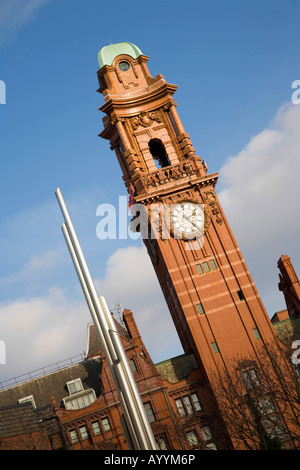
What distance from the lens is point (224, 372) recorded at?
137 feet

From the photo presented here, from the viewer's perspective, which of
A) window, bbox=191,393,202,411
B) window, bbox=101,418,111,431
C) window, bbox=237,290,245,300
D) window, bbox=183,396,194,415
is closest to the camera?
window, bbox=101,418,111,431

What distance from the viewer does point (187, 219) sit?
155 feet

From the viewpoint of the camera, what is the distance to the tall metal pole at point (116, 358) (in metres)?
10.6

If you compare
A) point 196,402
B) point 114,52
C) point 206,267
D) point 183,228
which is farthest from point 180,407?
point 114,52

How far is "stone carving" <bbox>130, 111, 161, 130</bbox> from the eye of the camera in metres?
52.5

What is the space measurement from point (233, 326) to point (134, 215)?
14.8m

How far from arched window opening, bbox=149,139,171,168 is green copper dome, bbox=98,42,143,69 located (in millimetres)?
10650

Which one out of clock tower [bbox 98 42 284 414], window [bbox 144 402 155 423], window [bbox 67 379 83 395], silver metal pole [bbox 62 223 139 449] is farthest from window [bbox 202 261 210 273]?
silver metal pole [bbox 62 223 139 449]

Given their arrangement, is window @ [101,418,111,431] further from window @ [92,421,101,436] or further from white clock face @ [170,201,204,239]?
white clock face @ [170,201,204,239]

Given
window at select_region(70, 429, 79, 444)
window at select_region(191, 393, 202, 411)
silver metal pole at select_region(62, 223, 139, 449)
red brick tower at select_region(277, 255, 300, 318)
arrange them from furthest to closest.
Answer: red brick tower at select_region(277, 255, 300, 318) < window at select_region(191, 393, 202, 411) < window at select_region(70, 429, 79, 444) < silver metal pole at select_region(62, 223, 139, 449)

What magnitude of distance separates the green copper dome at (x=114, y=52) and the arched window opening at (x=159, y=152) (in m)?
10.6

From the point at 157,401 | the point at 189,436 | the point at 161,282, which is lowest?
the point at 189,436
